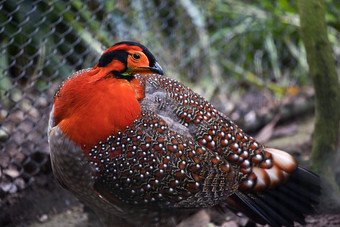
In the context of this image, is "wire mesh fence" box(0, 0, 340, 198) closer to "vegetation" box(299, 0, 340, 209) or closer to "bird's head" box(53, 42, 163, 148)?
"bird's head" box(53, 42, 163, 148)

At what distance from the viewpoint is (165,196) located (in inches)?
88.5

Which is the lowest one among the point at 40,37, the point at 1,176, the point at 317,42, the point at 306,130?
the point at 306,130

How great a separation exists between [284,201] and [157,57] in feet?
6.54

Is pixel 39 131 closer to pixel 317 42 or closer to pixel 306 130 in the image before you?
pixel 317 42

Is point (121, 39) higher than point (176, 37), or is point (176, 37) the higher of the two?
point (121, 39)

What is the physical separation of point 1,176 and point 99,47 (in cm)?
129

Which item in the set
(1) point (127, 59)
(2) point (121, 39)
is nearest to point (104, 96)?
(1) point (127, 59)

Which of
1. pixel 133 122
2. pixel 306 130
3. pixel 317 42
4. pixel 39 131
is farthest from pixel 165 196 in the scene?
pixel 306 130

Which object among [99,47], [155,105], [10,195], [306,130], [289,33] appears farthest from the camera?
[289,33]

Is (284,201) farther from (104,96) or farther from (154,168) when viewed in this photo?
(104,96)

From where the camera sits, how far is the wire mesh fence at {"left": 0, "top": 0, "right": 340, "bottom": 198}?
333 centimetres

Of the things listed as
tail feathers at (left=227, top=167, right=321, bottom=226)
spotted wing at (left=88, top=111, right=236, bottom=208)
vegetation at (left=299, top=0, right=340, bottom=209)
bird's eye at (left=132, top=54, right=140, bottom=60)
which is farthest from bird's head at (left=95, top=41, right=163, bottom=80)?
vegetation at (left=299, top=0, right=340, bottom=209)

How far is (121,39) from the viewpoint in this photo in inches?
154

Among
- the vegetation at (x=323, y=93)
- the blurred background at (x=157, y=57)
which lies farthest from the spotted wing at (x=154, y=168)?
the blurred background at (x=157, y=57)
